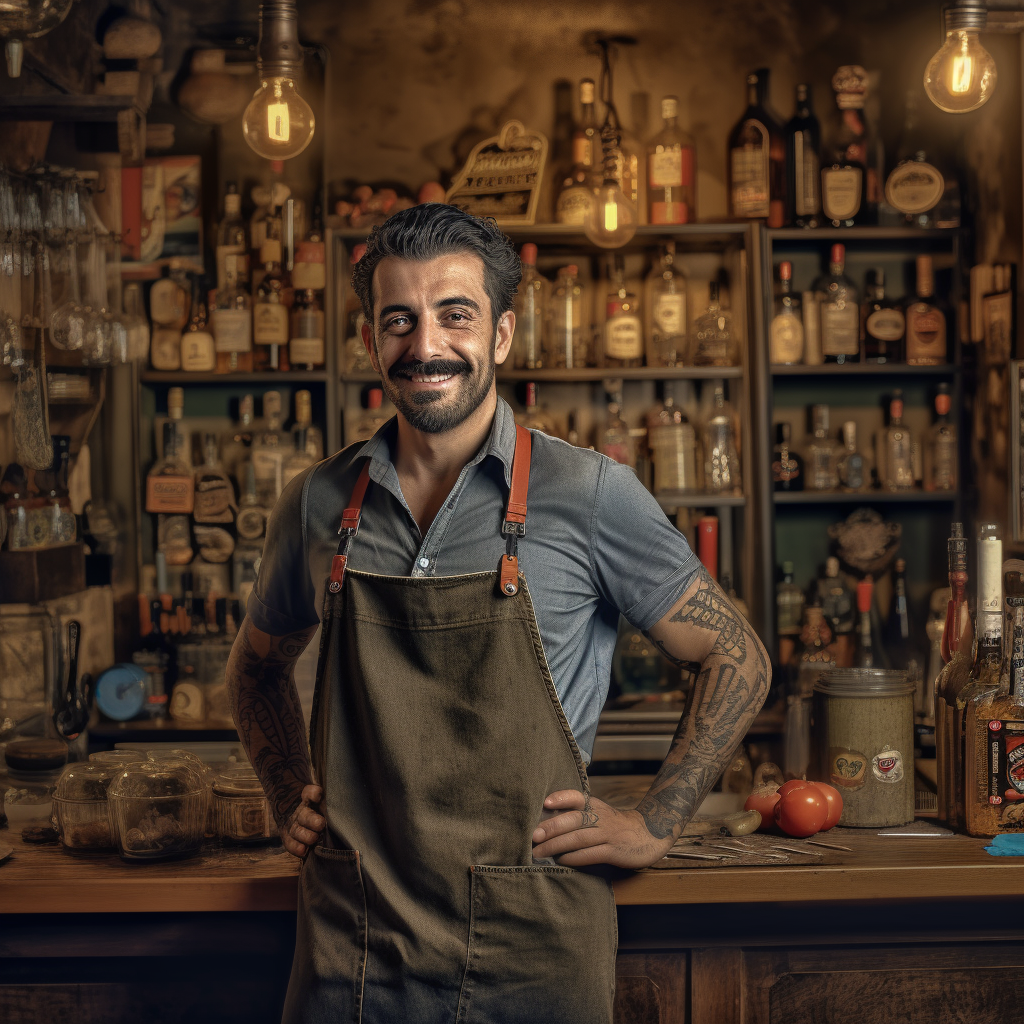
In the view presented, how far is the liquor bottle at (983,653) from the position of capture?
1.58 m

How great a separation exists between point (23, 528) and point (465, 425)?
5.13 ft

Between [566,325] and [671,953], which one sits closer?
[671,953]

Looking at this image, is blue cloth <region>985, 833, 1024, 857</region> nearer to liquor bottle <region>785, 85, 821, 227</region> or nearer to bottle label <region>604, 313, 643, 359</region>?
bottle label <region>604, 313, 643, 359</region>

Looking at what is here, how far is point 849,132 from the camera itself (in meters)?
3.37

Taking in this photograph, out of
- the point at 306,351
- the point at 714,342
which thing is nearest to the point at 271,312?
the point at 306,351

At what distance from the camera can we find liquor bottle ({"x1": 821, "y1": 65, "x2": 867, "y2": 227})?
3.31m

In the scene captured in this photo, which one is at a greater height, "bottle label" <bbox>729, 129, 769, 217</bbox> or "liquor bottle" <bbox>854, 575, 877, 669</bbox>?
"bottle label" <bbox>729, 129, 769, 217</bbox>

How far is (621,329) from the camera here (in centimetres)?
330

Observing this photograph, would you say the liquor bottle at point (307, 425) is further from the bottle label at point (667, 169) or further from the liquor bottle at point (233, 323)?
the bottle label at point (667, 169)

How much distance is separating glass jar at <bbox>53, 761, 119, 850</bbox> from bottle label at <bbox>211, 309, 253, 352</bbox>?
6.29 ft

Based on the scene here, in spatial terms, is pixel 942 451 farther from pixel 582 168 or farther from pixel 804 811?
pixel 804 811

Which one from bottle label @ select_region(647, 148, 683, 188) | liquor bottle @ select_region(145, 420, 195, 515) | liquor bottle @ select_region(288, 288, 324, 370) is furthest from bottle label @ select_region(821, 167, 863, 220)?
liquor bottle @ select_region(145, 420, 195, 515)

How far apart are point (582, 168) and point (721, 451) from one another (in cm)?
96

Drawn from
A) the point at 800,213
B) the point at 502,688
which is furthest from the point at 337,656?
the point at 800,213
